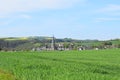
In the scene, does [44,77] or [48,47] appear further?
[48,47]

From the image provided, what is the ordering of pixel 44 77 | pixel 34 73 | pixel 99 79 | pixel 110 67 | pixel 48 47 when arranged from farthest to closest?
pixel 48 47, pixel 110 67, pixel 34 73, pixel 44 77, pixel 99 79

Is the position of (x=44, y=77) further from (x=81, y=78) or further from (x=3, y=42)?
(x=3, y=42)

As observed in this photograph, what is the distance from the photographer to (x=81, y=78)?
771 inches

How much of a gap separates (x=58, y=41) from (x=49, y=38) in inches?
121

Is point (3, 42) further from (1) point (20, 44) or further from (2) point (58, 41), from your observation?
(2) point (58, 41)

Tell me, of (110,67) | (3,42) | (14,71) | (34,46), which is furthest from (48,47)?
(14,71)

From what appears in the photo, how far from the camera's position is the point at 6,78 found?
21.2 m

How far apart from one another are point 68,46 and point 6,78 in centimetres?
8313

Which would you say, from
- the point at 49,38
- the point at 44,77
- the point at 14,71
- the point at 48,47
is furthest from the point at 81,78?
the point at 49,38

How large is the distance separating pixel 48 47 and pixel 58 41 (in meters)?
20.7

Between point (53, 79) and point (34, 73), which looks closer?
point (53, 79)

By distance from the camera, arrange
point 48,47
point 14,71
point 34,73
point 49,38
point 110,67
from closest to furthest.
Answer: point 34,73 → point 14,71 → point 110,67 → point 48,47 → point 49,38

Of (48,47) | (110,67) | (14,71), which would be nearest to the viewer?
(14,71)

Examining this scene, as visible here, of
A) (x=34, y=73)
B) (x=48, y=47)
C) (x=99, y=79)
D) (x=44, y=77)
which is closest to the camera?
(x=99, y=79)
